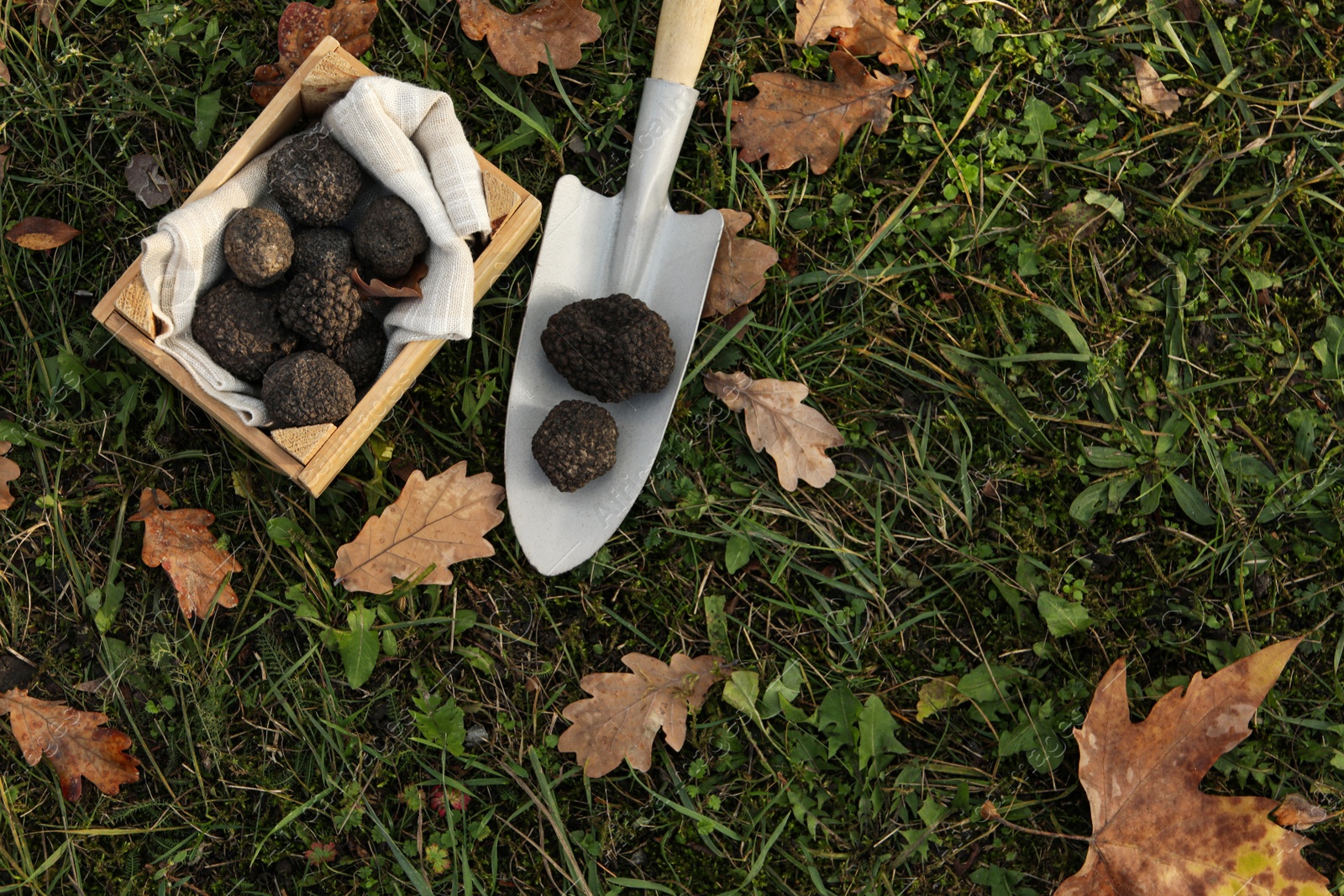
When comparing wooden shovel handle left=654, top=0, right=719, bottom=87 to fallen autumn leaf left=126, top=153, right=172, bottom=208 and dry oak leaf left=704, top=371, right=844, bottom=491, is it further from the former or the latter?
fallen autumn leaf left=126, top=153, right=172, bottom=208

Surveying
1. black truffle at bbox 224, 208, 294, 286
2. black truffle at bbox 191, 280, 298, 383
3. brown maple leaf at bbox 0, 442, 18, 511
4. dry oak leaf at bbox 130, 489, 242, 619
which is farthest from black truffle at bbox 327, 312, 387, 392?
brown maple leaf at bbox 0, 442, 18, 511

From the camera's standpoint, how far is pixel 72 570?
9.49 feet

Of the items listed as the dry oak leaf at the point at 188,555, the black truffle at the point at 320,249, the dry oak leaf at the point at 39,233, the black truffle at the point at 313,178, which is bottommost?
the dry oak leaf at the point at 188,555

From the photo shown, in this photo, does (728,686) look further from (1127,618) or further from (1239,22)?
(1239,22)

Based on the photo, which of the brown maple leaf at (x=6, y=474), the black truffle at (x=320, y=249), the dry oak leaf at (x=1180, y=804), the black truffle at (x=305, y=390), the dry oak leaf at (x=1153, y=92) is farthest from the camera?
the dry oak leaf at (x=1153, y=92)

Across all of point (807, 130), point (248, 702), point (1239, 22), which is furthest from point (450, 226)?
point (1239, 22)

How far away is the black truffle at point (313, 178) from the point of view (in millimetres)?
2457

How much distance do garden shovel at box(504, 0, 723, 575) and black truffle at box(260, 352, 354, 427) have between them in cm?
Answer: 56

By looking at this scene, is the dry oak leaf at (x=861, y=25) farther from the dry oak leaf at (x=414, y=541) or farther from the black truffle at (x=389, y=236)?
the dry oak leaf at (x=414, y=541)

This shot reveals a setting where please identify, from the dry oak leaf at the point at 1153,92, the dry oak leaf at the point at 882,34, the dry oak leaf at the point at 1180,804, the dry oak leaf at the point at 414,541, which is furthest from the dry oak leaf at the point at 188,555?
the dry oak leaf at the point at 1153,92

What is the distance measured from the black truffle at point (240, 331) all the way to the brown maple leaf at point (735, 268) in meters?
1.25

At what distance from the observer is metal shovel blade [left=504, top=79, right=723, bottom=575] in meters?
2.76

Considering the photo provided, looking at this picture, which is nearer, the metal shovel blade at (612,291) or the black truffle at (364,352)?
the black truffle at (364,352)

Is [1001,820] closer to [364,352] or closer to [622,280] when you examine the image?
[622,280]
